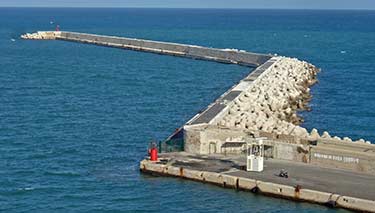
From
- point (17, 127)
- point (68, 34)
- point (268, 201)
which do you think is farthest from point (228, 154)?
point (68, 34)

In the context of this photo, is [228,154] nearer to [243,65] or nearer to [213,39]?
[243,65]

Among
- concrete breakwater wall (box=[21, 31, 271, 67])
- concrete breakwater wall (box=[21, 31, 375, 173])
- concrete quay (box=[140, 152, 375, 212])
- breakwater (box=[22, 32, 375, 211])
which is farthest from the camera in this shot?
concrete breakwater wall (box=[21, 31, 271, 67])

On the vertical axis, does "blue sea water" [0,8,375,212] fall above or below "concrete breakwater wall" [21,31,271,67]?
below

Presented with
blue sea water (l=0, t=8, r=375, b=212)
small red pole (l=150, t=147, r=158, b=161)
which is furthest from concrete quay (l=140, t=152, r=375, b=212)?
blue sea water (l=0, t=8, r=375, b=212)

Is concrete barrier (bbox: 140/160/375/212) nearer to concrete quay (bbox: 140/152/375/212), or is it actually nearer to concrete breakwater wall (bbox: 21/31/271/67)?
concrete quay (bbox: 140/152/375/212)

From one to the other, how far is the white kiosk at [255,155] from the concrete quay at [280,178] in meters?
0.28

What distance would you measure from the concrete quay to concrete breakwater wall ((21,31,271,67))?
45065mm

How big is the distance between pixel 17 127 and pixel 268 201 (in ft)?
62.8

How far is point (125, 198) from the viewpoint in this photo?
27578 millimetres

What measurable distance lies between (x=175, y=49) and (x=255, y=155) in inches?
2457

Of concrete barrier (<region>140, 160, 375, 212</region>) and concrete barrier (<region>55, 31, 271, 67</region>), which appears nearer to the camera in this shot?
concrete barrier (<region>140, 160, 375, 212</region>)

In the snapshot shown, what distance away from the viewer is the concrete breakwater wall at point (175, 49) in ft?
256

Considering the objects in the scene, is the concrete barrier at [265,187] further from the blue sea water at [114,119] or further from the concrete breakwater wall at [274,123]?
the concrete breakwater wall at [274,123]

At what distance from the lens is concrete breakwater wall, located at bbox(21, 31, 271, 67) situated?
78062 mm
